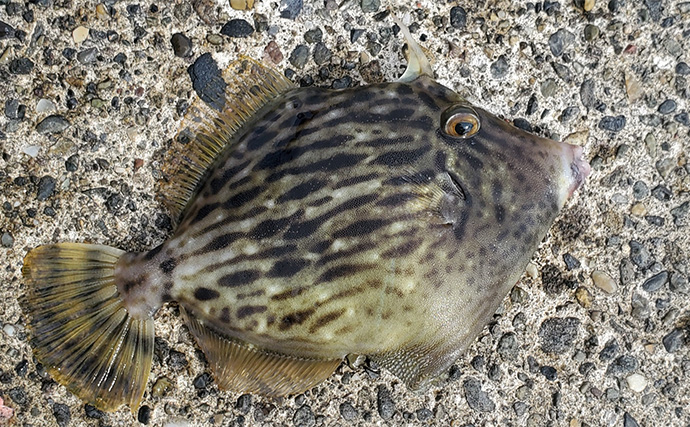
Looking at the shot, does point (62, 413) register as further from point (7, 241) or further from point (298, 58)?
point (298, 58)

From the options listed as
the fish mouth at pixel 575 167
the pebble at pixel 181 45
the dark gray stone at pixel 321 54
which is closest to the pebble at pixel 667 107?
the fish mouth at pixel 575 167

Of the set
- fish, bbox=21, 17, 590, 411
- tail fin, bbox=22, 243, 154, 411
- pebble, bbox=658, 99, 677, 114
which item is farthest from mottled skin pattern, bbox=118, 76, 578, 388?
pebble, bbox=658, 99, 677, 114

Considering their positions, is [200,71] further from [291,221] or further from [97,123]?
[291,221]

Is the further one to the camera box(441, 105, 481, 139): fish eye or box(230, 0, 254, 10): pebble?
box(230, 0, 254, 10): pebble

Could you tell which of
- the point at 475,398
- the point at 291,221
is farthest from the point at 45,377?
the point at 475,398

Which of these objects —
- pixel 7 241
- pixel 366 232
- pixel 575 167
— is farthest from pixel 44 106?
pixel 575 167

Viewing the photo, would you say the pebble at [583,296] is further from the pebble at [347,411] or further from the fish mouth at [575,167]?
the pebble at [347,411]

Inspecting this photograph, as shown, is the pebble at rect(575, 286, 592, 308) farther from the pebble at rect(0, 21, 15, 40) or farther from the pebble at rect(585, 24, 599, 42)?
the pebble at rect(0, 21, 15, 40)
